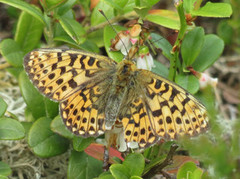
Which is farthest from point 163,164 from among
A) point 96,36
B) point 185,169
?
point 96,36

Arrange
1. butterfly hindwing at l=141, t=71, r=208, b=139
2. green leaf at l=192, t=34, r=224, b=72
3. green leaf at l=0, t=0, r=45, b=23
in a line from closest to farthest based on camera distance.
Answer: butterfly hindwing at l=141, t=71, r=208, b=139 < green leaf at l=0, t=0, r=45, b=23 < green leaf at l=192, t=34, r=224, b=72

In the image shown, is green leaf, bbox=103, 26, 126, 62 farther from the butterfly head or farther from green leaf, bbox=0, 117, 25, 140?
green leaf, bbox=0, 117, 25, 140

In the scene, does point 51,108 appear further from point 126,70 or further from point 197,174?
point 197,174

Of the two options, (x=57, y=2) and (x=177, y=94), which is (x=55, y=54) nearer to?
(x=57, y=2)

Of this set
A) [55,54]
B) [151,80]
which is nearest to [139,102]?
[151,80]

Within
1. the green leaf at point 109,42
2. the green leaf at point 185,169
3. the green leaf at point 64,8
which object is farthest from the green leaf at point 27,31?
the green leaf at point 185,169

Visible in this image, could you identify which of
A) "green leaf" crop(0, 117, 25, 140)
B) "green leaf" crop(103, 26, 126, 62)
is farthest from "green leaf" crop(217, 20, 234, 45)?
"green leaf" crop(0, 117, 25, 140)
